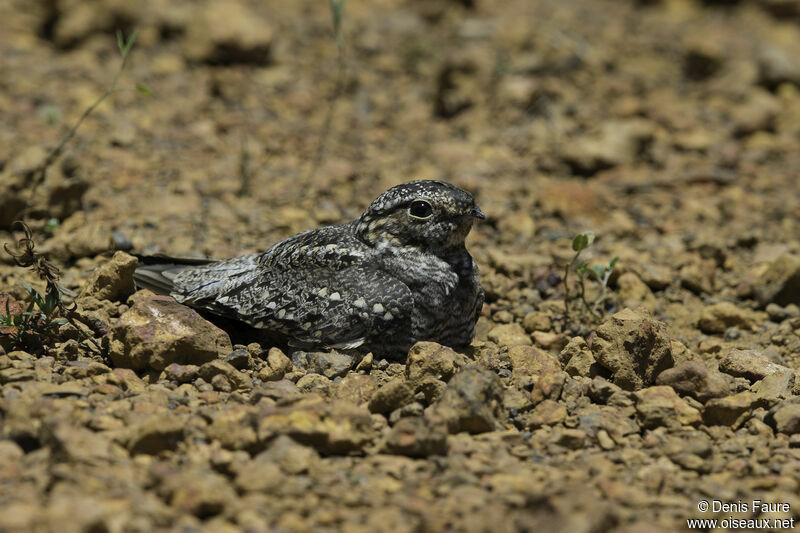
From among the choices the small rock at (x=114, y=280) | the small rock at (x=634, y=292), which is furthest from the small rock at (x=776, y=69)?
the small rock at (x=114, y=280)

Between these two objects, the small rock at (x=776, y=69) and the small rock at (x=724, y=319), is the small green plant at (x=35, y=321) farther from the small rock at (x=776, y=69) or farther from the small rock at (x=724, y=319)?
the small rock at (x=776, y=69)

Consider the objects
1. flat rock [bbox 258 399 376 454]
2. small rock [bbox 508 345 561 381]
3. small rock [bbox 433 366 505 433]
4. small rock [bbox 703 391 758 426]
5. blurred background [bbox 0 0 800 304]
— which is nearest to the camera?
flat rock [bbox 258 399 376 454]

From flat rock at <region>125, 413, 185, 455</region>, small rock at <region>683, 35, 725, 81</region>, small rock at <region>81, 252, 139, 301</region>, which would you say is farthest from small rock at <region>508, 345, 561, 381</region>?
small rock at <region>683, 35, 725, 81</region>

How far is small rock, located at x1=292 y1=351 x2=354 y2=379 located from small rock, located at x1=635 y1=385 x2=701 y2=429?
1.49m

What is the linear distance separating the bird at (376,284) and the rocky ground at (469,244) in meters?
0.18

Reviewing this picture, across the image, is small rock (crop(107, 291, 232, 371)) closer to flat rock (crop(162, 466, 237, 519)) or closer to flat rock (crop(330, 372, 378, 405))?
flat rock (crop(330, 372, 378, 405))

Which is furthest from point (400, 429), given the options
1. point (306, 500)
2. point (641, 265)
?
point (641, 265)

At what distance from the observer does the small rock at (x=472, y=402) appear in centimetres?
387

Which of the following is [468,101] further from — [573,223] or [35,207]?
[35,207]

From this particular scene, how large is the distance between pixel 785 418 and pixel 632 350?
79 centimetres

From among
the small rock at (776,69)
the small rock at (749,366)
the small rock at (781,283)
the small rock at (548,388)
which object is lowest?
the small rock at (548,388)

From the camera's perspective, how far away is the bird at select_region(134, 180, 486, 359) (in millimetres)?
4598

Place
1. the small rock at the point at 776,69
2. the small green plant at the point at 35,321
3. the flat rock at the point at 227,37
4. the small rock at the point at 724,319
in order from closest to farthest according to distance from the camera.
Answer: the small green plant at the point at 35,321
the small rock at the point at 724,319
the flat rock at the point at 227,37
the small rock at the point at 776,69

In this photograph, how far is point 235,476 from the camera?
A: 3389 mm
